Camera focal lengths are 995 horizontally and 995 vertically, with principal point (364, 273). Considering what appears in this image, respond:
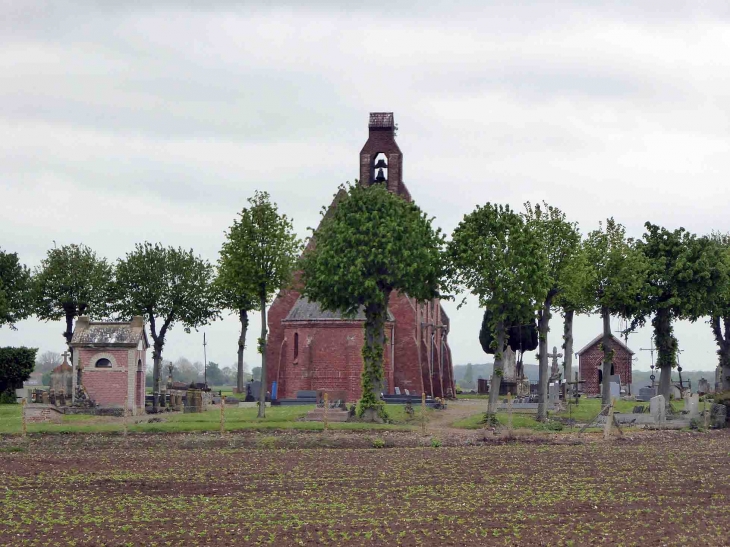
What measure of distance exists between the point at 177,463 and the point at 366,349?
20.0m

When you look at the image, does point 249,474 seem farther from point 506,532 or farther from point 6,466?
point 506,532

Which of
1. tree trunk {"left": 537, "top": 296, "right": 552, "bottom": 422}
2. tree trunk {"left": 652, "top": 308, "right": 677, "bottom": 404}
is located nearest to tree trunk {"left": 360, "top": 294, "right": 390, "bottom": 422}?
tree trunk {"left": 537, "top": 296, "right": 552, "bottom": 422}

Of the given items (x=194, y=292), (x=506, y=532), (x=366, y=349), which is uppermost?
(x=194, y=292)

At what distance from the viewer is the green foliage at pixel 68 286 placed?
7862 cm

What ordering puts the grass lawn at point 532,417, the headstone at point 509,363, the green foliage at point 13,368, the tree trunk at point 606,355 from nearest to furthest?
the grass lawn at point 532,417
the tree trunk at point 606,355
the green foliage at point 13,368
the headstone at point 509,363

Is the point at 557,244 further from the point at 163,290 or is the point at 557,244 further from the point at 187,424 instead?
the point at 163,290

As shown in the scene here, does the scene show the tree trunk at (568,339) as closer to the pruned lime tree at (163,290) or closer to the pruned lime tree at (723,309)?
the pruned lime tree at (723,309)

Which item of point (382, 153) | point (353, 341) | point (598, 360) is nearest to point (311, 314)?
point (353, 341)

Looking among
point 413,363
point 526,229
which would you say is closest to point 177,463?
point 526,229

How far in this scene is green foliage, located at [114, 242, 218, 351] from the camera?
8138 cm

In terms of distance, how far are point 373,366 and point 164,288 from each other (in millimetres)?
37181

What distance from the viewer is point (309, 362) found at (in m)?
71.7

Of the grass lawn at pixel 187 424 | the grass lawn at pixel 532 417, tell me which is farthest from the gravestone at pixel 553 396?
the grass lawn at pixel 187 424

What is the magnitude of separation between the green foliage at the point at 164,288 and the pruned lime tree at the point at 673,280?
38.3 meters
